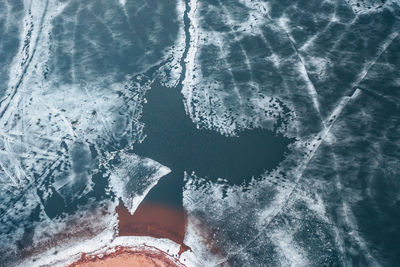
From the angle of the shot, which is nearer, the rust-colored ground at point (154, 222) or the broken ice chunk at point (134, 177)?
the rust-colored ground at point (154, 222)

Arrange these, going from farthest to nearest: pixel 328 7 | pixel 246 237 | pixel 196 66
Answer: pixel 328 7
pixel 196 66
pixel 246 237

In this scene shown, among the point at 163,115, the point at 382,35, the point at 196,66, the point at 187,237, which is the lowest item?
the point at 187,237

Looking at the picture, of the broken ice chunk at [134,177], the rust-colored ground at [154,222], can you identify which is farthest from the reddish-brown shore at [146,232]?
the broken ice chunk at [134,177]

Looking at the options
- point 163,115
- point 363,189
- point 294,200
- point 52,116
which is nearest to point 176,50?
point 163,115

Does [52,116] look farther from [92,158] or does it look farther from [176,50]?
[176,50]

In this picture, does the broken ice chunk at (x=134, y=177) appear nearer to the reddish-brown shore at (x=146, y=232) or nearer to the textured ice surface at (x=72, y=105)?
the textured ice surface at (x=72, y=105)

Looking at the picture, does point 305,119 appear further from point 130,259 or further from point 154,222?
point 130,259

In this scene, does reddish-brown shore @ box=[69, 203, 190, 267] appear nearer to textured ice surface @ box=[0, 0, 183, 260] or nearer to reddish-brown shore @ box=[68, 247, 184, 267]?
reddish-brown shore @ box=[68, 247, 184, 267]

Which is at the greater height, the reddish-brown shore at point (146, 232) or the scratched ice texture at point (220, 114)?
the scratched ice texture at point (220, 114)
